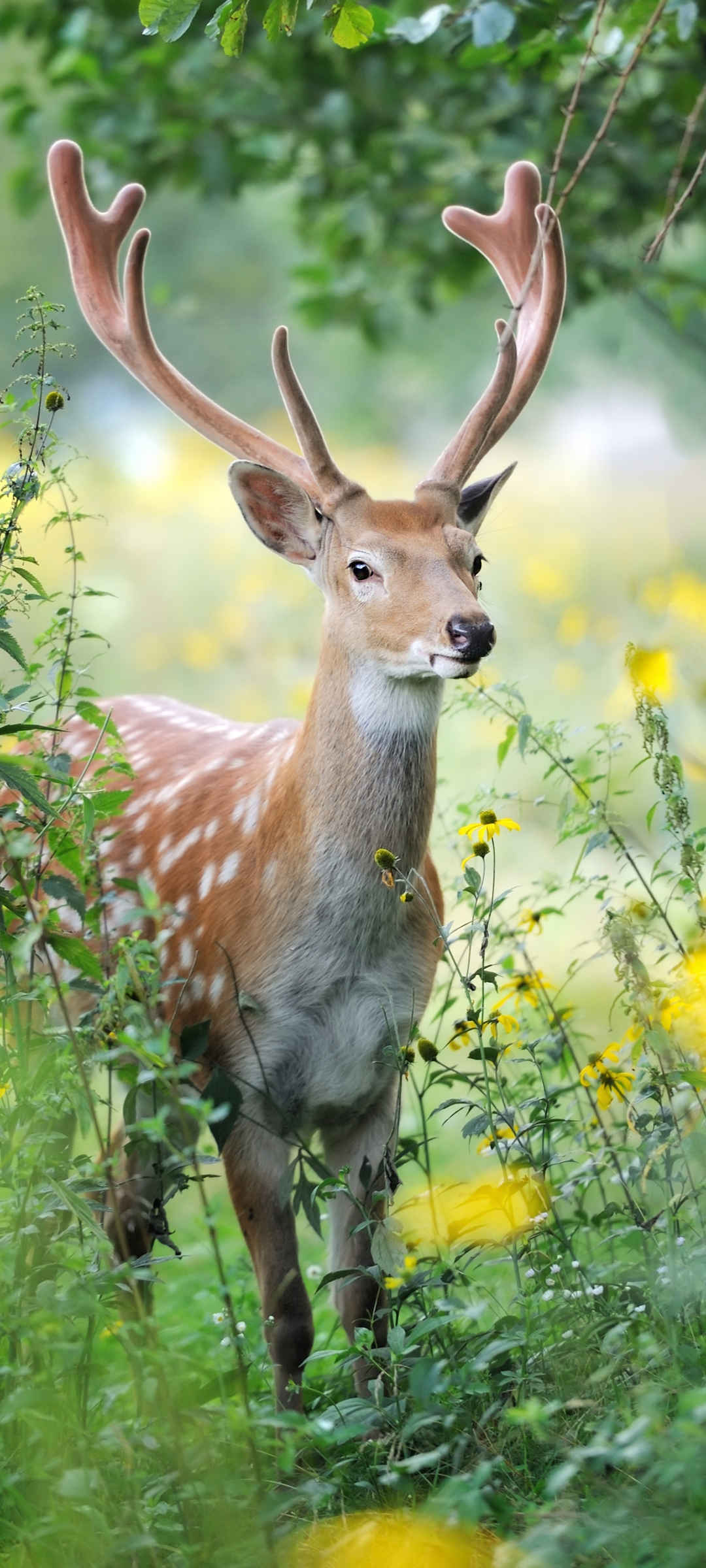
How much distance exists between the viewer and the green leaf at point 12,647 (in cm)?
267

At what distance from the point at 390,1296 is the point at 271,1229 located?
1.86 ft

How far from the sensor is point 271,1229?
10.7 ft

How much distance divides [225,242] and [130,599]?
7689 millimetres

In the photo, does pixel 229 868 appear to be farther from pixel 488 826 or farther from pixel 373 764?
pixel 488 826

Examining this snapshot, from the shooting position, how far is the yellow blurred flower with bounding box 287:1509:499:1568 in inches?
82.8

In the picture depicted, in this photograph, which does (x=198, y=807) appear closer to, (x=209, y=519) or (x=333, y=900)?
(x=333, y=900)

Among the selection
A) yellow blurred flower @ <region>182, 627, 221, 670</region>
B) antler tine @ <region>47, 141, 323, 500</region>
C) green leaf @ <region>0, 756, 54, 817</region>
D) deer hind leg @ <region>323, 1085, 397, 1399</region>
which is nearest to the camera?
green leaf @ <region>0, 756, 54, 817</region>

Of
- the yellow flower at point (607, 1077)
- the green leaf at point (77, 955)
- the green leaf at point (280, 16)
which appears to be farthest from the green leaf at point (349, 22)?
the yellow flower at point (607, 1077)

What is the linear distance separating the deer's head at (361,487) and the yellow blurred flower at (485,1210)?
905mm

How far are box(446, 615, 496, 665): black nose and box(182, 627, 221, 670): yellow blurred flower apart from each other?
717 cm

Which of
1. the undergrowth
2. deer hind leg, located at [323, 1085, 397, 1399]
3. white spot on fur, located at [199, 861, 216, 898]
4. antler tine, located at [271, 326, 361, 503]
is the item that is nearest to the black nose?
the undergrowth

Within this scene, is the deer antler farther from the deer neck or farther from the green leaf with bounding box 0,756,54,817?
the green leaf with bounding box 0,756,54,817

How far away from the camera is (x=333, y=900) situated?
323cm

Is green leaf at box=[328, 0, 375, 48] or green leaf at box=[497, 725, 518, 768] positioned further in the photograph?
green leaf at box=[497, 725, 518, 768]
